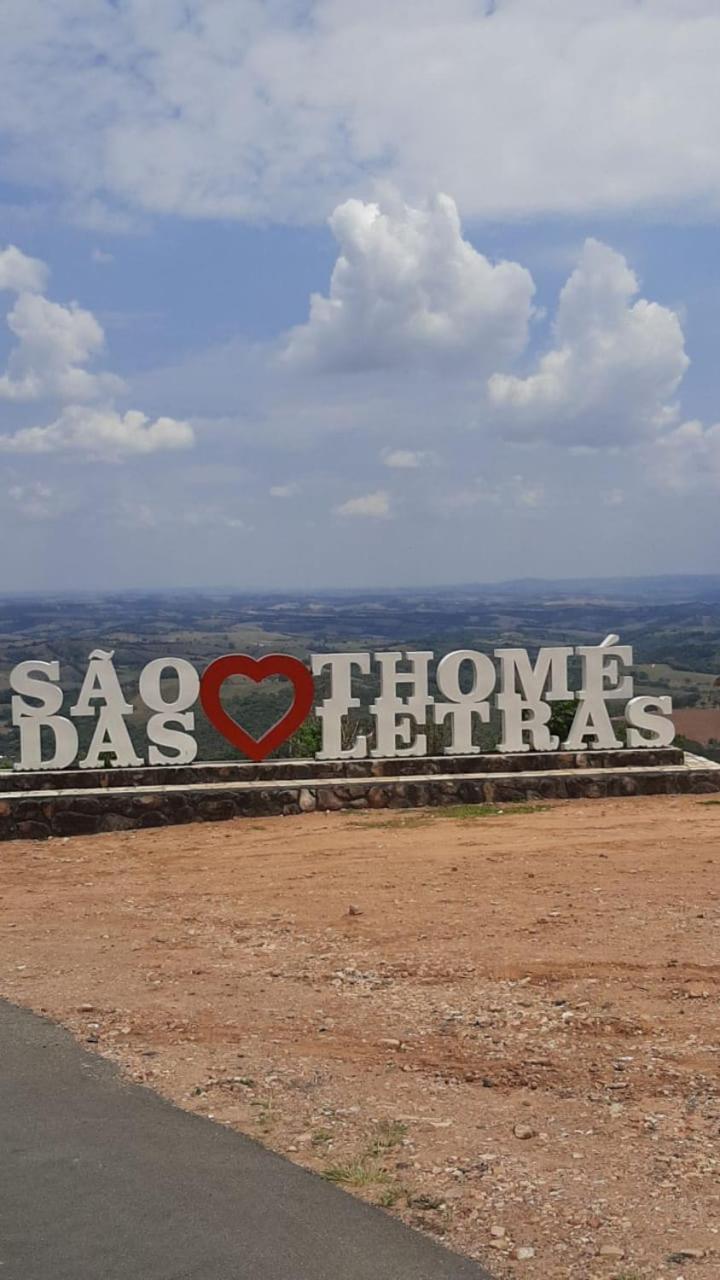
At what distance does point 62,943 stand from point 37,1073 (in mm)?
3311

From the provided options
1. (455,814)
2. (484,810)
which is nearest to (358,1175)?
(455,814)

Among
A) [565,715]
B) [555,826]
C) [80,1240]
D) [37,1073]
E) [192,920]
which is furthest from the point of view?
[565,715]

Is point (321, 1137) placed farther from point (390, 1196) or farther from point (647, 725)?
point (647, 725)

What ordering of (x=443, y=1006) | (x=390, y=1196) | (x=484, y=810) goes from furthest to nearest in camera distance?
(x=484, y=810) → (x=443, y=1006) → (x=390, y=1196)

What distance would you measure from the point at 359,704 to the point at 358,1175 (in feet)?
41.5

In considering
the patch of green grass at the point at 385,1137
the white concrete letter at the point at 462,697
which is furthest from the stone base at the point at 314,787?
the patch of green grass at the point at 385,1137

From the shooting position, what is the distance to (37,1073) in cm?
710

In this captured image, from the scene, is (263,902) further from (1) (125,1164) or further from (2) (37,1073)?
(1) (125,1164)

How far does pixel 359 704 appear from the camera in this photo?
18234 millimetres

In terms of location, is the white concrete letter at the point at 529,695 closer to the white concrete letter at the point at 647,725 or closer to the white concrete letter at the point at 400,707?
the white concrete letter at the point at 647,725

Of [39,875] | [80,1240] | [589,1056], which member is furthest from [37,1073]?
[39,875]

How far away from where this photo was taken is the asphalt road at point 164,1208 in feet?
16.0

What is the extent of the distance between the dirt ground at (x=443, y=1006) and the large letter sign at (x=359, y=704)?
2.44 metres

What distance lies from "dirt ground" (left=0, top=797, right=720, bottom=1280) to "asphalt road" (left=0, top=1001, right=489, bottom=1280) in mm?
235
